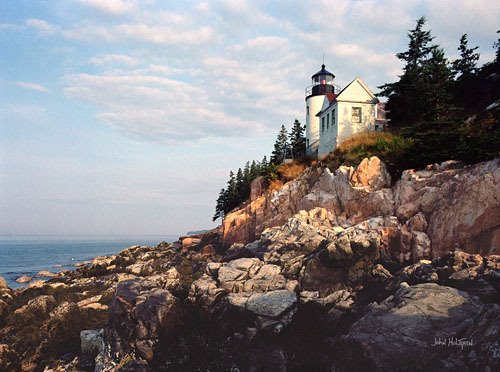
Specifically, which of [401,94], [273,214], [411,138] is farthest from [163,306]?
[401,94]

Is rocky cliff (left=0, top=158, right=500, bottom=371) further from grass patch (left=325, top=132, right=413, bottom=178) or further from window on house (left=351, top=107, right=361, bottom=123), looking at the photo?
window on house (left=351, top=107, right=361, bottom=123)

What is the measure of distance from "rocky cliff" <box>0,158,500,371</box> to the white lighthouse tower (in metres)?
16.5

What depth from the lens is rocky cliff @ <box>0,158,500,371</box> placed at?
10.9 m

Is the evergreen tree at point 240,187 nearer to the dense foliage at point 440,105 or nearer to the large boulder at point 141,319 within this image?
the dense foliage at point 440,105

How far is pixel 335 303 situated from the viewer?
48.0 ft

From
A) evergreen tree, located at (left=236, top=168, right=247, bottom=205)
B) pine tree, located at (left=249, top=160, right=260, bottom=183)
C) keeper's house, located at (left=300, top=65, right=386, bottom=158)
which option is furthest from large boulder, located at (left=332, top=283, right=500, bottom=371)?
pine tree, located at (left=249, top=160, right=260, bottom=183)

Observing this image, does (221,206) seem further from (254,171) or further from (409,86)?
(409,86)

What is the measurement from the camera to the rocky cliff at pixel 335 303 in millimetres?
10913

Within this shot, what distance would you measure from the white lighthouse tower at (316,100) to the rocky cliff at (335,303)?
16.5 meters

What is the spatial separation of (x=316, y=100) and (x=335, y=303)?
2822cm

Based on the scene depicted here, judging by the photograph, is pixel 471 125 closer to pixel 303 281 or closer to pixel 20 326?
pixel 303 281

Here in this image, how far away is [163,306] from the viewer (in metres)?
15.5

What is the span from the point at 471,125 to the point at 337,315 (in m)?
14.4

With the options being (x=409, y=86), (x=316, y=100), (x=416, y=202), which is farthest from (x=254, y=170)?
(x=416, y=202)
